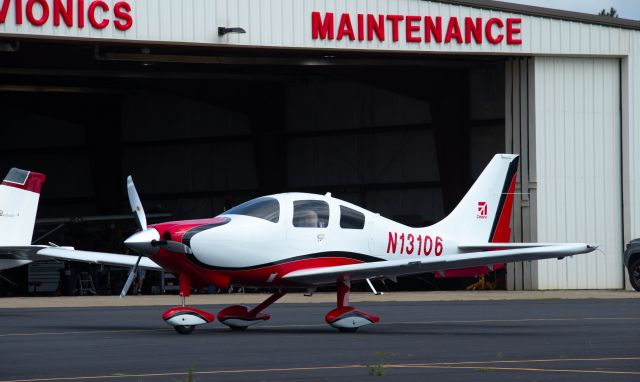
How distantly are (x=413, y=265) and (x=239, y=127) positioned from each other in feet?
98.8

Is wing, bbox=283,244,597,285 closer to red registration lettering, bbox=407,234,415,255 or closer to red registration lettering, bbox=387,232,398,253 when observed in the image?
red registration lettering, bbox=387,232,398,253

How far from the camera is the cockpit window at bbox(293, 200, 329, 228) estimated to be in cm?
1513

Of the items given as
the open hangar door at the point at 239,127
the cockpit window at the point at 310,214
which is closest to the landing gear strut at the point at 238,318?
the cockpit window at the point at 310,214

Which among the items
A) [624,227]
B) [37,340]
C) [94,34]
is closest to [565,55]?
[624,227]

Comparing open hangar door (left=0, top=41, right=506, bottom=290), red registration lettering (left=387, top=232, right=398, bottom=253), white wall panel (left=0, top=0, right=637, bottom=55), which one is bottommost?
red registration lettering (left=387, top=232, right=398, bottom=253)

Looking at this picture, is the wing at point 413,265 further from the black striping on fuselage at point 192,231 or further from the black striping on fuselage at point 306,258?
the black striping on fuselage at point 192,231

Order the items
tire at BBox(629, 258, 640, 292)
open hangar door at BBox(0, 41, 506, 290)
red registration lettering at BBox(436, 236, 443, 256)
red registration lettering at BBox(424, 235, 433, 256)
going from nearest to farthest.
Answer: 1. red registration lettering at BBox(424, 235, 433, 256)
2. red registration lettering at BBox(436, 236, 443, 256)
3. tire at BBox(629, 258, 640, 292)
4. open hangar door at BBox(0, 41, 506, 290)

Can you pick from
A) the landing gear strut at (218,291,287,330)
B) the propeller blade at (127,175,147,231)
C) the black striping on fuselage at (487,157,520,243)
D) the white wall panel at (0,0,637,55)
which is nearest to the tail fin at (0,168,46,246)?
the propeller blade at (127,175,147,231)

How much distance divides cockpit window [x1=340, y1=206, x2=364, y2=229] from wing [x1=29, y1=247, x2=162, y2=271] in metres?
2.90

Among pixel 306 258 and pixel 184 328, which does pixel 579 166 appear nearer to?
pixel 306 258

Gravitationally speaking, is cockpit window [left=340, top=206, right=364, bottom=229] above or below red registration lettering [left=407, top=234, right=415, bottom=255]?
above

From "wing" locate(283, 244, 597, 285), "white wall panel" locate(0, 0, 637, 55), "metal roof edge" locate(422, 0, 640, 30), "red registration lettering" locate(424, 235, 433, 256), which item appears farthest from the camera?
"metal roof edge" locate(422, 0, 640, 30)

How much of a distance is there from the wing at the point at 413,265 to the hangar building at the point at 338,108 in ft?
41.4

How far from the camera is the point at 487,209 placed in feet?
59.7
